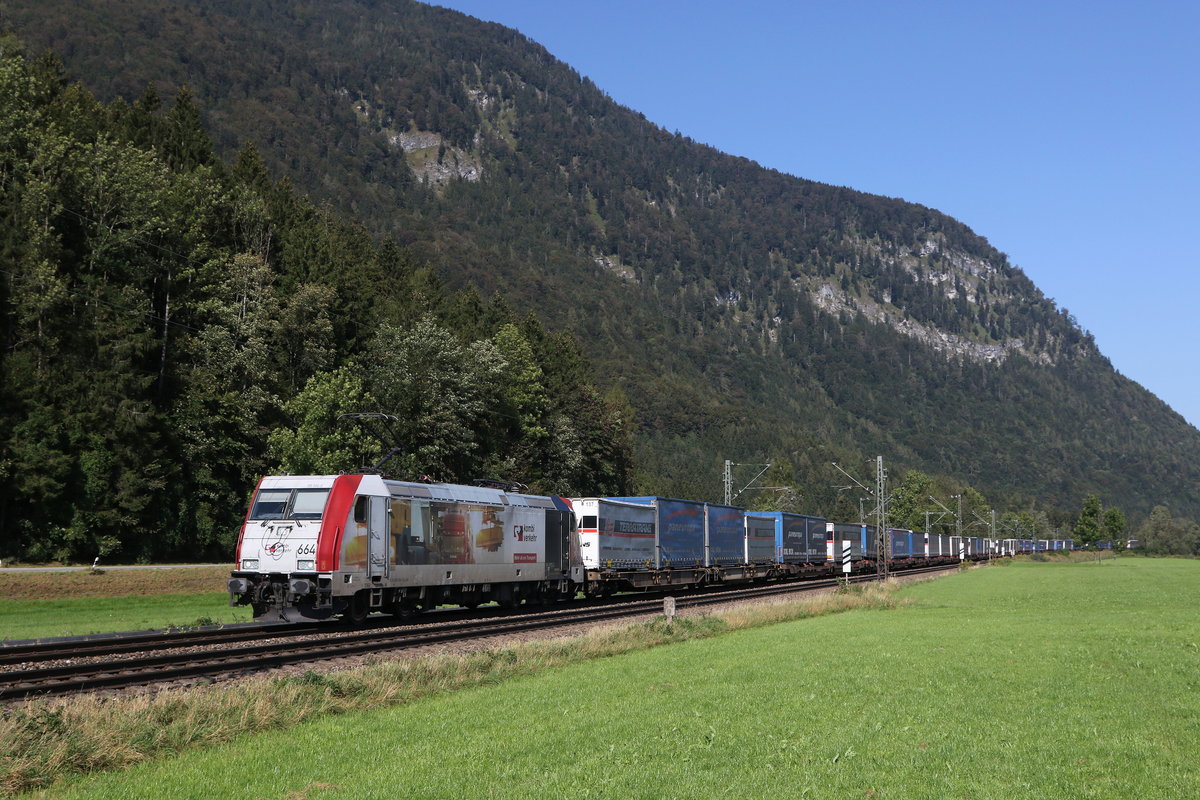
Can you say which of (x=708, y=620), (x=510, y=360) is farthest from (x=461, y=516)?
(x=510, y=360)

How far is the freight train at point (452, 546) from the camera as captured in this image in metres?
26.2

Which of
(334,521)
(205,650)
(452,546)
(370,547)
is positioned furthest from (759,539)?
(205,650)

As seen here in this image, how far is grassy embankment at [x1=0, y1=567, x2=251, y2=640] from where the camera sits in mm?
30516

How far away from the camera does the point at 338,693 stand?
634 inches

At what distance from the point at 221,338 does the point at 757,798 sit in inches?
2321

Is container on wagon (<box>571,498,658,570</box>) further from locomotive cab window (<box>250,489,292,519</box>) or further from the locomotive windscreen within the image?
locomotive cab window (<box>250,489,292,519</box>)

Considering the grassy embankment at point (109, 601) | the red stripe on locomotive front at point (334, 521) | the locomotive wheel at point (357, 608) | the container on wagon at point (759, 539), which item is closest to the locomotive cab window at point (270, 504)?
the red stripe on locomotive front at point (334, 521)

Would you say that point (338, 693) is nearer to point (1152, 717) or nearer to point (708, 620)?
point (1152, 717)

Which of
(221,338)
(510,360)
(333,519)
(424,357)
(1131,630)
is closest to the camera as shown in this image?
(333,519)

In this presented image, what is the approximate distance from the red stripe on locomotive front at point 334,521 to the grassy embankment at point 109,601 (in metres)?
5.77

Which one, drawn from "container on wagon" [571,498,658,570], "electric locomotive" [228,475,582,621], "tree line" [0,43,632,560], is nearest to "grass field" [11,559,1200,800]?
"electric locomotive" [228,475,582,621]

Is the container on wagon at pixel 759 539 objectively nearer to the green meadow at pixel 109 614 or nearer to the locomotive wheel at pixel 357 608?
the green meadow at pixel 109 614

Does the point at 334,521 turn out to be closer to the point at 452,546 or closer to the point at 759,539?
the point at 452,546

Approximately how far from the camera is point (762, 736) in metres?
13.2
